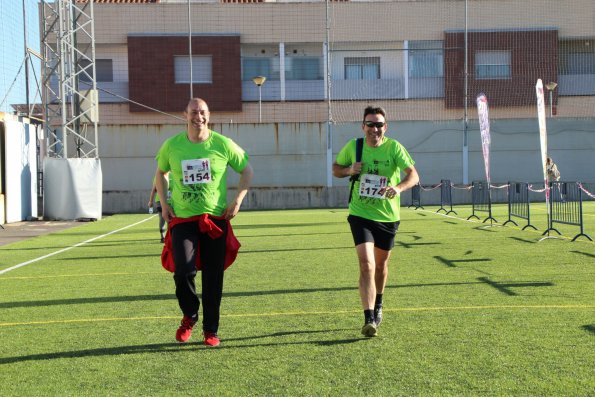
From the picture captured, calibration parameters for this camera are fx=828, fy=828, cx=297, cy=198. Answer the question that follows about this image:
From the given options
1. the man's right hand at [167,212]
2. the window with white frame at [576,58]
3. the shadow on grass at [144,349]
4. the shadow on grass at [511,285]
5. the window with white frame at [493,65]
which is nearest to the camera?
the shadow on grass at [144,349]

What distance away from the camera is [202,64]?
39.8 metres

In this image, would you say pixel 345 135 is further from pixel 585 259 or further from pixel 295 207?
pixel 585 259

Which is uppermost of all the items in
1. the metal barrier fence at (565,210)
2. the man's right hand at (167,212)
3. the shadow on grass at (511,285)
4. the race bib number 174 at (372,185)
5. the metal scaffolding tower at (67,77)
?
the metal scaffolding tower at (67,77)

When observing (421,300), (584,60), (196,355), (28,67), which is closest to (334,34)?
(584,60)

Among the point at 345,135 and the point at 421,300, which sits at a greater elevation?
Result: the point at 345,135

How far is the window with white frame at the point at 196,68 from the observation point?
129 ft

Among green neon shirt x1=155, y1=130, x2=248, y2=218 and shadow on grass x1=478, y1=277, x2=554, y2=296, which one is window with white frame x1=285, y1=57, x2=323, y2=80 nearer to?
shadow on grass x1=478, y1=277, x2=554, y2=296

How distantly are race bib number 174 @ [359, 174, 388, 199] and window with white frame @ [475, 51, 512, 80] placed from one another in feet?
104

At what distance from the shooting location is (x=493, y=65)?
124ft

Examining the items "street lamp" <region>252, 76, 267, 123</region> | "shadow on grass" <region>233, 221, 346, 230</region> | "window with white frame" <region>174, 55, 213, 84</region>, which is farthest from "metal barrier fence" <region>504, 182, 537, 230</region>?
"window with white frame" <region>174, 55, 213, 84</region>

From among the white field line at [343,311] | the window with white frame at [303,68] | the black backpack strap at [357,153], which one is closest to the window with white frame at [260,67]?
the window with white frame at [303,68]

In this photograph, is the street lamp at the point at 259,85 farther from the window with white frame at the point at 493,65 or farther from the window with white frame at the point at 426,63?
the window with white frame at the point at 493,65

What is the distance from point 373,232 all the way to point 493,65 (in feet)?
107

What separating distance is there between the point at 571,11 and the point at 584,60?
2.44 meters
